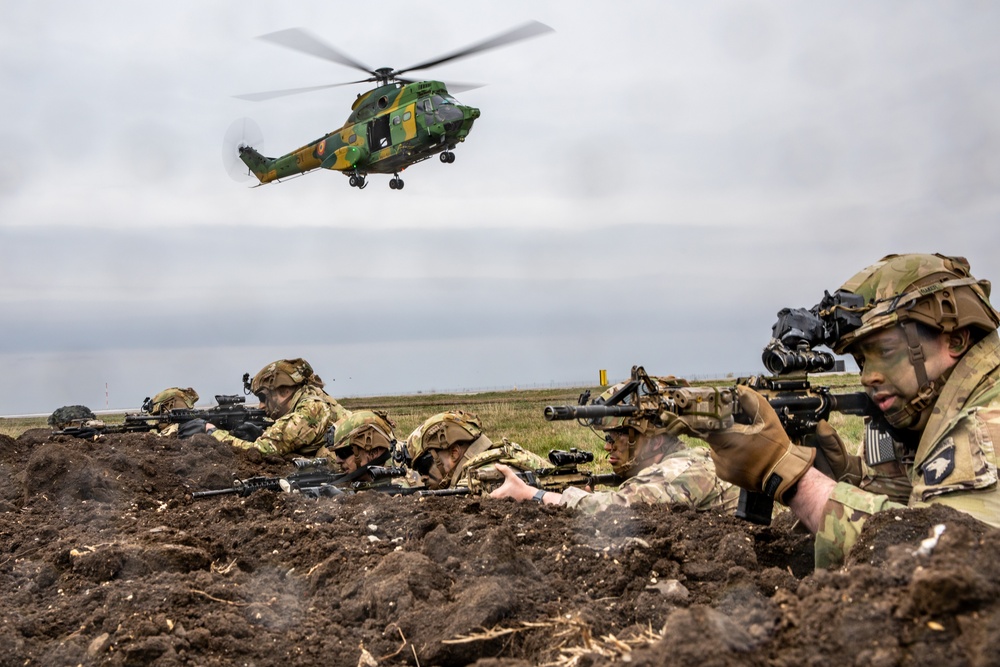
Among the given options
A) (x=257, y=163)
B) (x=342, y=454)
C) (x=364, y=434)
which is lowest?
(x=342, y=454)

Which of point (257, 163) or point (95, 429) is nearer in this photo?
point (95, 429)

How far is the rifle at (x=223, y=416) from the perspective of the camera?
48.8ft

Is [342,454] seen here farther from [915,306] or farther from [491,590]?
[915,306]

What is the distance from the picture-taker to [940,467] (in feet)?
12.6

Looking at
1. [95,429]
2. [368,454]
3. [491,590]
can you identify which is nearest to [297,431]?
[368,454]

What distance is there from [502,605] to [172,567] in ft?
7.58

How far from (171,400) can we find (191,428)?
13.9 ft

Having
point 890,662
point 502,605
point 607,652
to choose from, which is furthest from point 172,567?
point 890,662

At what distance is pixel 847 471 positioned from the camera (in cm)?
501

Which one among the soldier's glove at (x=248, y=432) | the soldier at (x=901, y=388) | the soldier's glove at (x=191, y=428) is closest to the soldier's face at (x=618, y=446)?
the soldier at (x=901, y=388)

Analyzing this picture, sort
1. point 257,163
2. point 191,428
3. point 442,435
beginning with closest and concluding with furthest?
1. point 442,435
2. point 191,428
3. point 257,163

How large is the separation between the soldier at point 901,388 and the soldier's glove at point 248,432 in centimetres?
1110

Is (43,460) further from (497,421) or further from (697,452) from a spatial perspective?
(497,421)

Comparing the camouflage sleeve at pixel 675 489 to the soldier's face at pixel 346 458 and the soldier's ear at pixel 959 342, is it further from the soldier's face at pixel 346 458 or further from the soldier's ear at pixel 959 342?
the soldier's face at pixel 346 458
